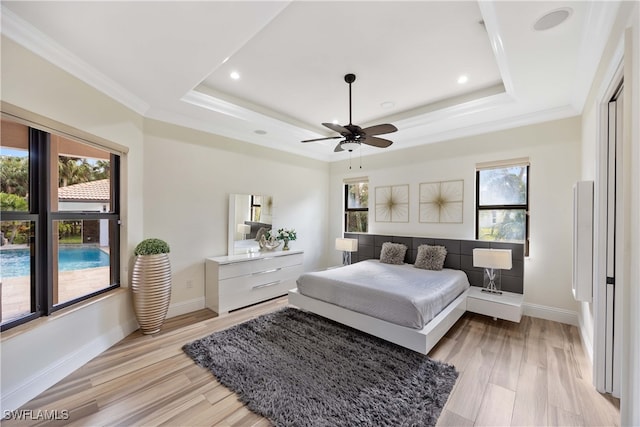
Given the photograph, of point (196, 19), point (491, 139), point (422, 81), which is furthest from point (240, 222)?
point (491, 139)

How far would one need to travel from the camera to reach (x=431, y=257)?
3.87m

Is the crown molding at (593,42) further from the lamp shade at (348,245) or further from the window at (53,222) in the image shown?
the window at (53,222)

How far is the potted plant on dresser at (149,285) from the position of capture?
2.82 m

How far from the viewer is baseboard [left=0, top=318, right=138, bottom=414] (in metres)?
1.75

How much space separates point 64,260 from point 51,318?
540mm

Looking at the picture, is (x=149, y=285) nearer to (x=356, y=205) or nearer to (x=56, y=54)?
(x=56, y=54)

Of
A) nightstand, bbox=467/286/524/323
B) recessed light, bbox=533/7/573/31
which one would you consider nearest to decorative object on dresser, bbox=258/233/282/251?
nightstand, bbox=467/286/524/323

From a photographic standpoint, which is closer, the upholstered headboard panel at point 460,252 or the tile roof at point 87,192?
the tile roof at point 87,192

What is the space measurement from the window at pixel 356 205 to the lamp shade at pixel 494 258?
2.23 metres

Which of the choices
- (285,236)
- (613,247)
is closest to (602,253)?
(613,247)

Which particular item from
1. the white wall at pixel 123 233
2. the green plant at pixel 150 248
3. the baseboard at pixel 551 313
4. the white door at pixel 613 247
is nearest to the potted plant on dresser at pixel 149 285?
the green plant at pixel 150 248

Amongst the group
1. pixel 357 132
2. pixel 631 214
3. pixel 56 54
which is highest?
pixel 56 54

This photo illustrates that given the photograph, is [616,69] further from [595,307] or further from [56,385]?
[56,385]

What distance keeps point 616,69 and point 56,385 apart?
463cm
